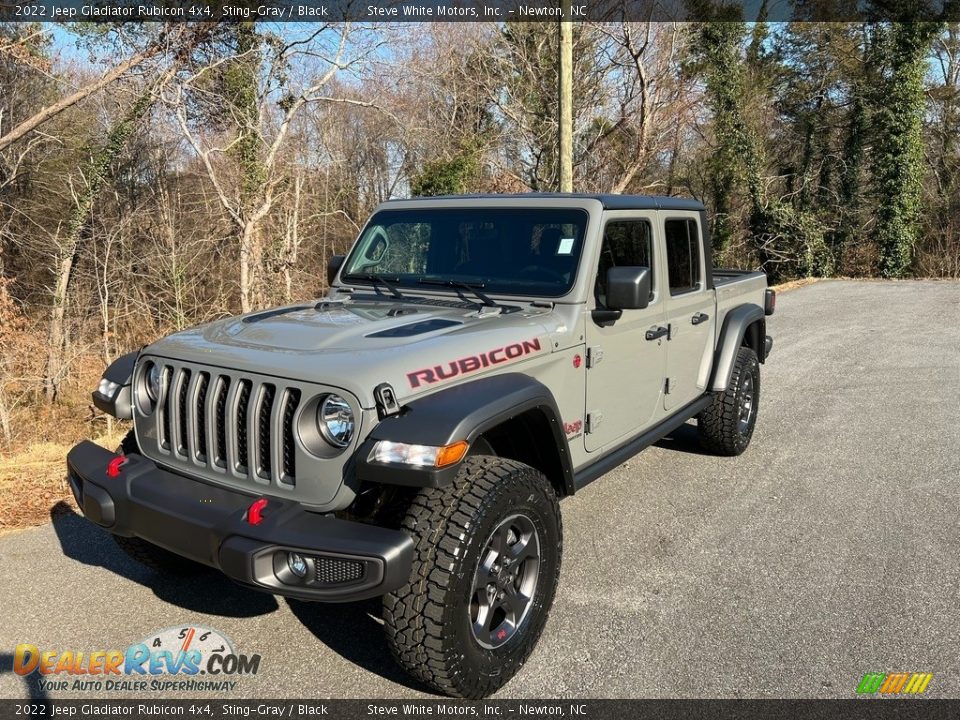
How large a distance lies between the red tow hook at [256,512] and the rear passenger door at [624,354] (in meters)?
1.70

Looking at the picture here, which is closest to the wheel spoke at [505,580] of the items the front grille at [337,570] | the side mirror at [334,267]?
the front grille at [337,570]

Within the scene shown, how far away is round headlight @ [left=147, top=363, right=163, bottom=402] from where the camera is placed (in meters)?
3.12

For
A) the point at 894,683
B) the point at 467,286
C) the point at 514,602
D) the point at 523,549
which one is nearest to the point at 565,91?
the point at 467,286

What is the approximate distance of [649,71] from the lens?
18.8 metres

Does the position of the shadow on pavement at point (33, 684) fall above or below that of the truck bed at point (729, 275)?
below

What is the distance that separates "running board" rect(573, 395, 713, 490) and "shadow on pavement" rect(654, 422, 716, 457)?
2.12ft

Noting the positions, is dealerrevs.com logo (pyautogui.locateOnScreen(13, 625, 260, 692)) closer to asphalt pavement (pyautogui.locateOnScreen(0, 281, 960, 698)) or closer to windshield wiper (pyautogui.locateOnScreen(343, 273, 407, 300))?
asphalt pavement (pyautogui.locateOnScreen(0, 281, 960, 698))

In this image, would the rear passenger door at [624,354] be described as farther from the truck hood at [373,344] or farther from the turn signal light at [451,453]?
the turn signal light at [451,453]

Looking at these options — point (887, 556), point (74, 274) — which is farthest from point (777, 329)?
point (74, 274)

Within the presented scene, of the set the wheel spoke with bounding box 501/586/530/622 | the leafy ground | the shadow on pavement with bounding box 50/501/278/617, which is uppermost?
the wheel spoke with bounding box 501/586/530/622

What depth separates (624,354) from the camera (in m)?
3.92

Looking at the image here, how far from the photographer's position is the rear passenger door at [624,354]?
370 centimetres

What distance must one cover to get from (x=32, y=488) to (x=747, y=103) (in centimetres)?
2255

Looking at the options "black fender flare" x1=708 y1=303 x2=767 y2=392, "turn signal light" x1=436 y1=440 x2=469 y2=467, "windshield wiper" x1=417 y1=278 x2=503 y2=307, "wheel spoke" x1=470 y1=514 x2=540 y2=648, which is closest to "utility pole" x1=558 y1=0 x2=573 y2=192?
"black fender flare" x1=708 y1=303 x2=767 y2=392
